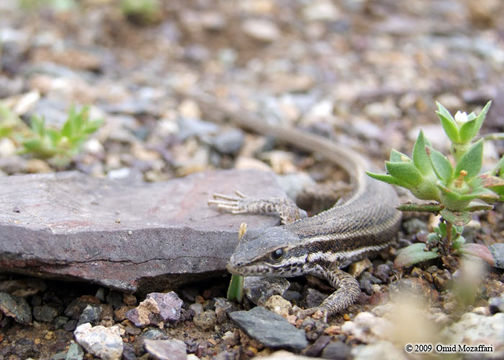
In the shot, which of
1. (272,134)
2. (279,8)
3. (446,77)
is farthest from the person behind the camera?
(279,8)

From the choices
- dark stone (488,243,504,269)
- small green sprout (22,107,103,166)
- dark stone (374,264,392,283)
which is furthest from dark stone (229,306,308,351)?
small green sprout (22,107,103,166)

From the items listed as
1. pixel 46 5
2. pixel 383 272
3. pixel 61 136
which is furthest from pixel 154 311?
pixel 46 5

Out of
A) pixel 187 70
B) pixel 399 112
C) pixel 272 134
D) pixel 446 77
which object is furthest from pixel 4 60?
pixel 446 77

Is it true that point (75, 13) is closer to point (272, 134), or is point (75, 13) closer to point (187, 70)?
point (187, 70)

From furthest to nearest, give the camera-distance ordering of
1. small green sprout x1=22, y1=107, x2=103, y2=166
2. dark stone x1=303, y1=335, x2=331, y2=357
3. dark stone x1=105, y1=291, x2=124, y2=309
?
small green sprout x1=22, y1=107, x2=103, y2=166, dark stone x1=105, y1=291, x2=124, y2=309, dark stone x1=303, y1=335, x2=331, y2=357

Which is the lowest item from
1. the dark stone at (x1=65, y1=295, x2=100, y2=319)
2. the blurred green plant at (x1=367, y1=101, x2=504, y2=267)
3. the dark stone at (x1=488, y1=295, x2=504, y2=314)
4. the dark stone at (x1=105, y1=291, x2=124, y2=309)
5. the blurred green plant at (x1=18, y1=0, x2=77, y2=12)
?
the dark stone at (x1=65, y1=295, x2=100, y2=319)

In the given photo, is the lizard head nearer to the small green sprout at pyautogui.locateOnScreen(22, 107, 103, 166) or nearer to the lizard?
the lizard
